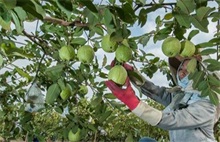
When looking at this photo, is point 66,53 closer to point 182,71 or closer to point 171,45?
point 171,45

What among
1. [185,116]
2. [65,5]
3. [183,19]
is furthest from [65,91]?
[65,5]

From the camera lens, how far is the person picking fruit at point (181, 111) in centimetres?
174

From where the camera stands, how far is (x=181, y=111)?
1886 millimetres

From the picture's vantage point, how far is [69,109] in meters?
2.03

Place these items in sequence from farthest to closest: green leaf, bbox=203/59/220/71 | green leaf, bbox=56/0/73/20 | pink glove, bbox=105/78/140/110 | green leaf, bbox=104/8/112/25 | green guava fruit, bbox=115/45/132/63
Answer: pink glove, bbox=105/78/140/110, green leaf, bbox=203/59/220/71, green guava fruit, bbox=115/45/132/63, green leaf, bbox=104/8/112/25, green leaf, bbox=56/0/73/20

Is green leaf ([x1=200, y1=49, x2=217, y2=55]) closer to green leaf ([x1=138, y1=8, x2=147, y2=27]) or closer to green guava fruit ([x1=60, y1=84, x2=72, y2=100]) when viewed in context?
green leaf ([x1=138, y1=8, x2=147, y2=27])

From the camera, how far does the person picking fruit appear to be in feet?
5.71

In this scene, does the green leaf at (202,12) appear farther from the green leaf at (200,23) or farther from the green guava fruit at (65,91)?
the green guava fruit at (65,91)

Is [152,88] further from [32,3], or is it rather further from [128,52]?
[32,3]

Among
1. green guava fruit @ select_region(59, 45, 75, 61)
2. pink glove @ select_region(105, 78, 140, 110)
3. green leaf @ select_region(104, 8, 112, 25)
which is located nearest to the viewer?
green leaf @ select_region(104, 8, 112, 25)

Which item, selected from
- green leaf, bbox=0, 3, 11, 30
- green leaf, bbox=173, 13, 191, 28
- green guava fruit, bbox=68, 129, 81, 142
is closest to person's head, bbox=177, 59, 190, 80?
green guava fruit, bbox=68, 129, 81, 142

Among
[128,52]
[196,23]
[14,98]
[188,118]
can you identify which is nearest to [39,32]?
[14,98]

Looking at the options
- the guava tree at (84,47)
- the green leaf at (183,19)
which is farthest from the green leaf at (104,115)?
the green leaf at (183,19)

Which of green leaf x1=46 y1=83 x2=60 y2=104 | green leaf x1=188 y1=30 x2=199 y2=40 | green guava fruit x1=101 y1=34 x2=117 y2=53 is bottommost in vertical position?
green leaf x1=46 y1=83 x2=60 y2=104
